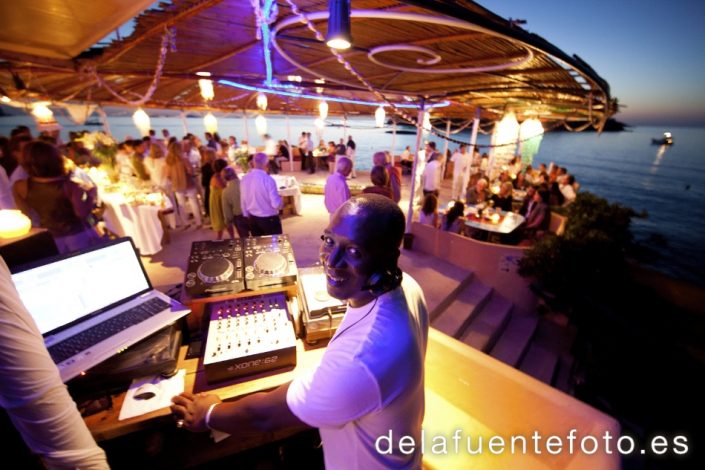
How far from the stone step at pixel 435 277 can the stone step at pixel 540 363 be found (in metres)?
1.35

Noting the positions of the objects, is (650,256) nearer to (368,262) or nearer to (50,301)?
(368,262)

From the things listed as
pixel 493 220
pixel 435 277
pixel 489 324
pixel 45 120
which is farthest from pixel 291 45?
pixel 45 120

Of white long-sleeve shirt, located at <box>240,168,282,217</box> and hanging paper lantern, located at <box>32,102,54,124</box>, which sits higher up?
hanging paper lantern, located at <box>32,102,54,124</box>

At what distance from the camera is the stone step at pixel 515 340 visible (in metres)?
4.15

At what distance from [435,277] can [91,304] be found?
4.45 m

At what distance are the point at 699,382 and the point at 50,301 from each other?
6006mm

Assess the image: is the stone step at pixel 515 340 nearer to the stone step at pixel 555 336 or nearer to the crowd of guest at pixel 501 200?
the stone step at pixel 555 336

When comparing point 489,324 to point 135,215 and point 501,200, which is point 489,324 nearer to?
point 501,200

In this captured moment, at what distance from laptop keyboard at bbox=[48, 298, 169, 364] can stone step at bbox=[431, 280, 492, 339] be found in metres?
3.42

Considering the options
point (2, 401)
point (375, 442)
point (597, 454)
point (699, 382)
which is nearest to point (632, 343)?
point (699, 382)

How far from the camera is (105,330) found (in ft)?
4.88

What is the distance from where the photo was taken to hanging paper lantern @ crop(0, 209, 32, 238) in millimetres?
1369

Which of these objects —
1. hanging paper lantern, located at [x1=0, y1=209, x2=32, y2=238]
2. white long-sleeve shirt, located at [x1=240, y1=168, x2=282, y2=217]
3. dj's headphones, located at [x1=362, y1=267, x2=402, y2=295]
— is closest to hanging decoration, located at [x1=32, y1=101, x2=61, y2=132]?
white long-sleeve shirt, located at [x1=240, y1=168, x2=282, y2=217]

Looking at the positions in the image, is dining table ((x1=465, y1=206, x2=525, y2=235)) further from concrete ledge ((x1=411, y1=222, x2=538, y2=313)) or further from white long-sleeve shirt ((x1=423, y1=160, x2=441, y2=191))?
white long-sleeve shirt ((x1=423, y1=160, x2=441, y2=191))
